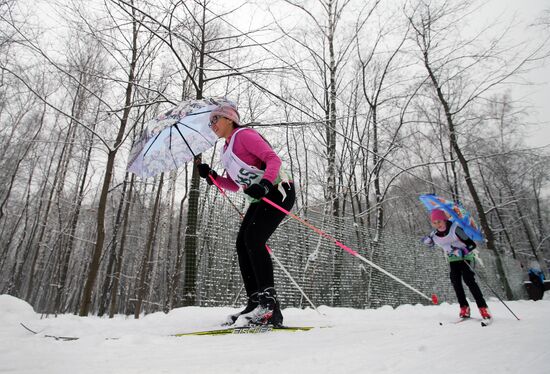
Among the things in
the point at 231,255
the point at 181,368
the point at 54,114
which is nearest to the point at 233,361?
the point at 181,368

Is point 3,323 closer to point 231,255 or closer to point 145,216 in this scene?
point 231,255

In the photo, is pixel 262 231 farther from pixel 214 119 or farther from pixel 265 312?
pixel 214 119

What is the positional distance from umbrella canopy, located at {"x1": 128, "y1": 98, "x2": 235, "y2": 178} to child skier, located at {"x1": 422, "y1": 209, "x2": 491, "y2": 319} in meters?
3.44

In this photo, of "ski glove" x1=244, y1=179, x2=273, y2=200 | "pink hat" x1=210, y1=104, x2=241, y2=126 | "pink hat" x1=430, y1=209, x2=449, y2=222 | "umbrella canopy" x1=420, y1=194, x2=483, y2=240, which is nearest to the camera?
"ski glove" x1=244, y1=179, x2=273, y2=200

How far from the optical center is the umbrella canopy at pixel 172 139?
3205 millimetres

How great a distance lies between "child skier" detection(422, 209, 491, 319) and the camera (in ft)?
13.7

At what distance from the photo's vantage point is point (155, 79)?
6.91m

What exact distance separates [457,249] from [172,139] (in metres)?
4.11

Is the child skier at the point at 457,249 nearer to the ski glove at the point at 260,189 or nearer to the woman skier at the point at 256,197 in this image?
the woman skier at the point at 256,197

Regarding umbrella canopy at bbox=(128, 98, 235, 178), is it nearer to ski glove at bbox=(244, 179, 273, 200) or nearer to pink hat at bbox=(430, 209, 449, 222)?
ski glove at bbox=(244, 179, 273, 200)

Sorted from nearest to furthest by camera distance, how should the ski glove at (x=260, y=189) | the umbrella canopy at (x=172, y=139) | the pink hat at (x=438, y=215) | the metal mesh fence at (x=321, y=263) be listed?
1. the ski glove at (x=260, y=189)
2. the umbrella canopy at (x=172, y=139)
3. the pink hat at (x=438, y=215)
4. the metal mesh fence at (x=321, y=263)

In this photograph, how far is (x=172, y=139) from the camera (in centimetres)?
326

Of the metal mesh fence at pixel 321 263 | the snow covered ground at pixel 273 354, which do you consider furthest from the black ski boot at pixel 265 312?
the metal mesh fence at pixel 321 263

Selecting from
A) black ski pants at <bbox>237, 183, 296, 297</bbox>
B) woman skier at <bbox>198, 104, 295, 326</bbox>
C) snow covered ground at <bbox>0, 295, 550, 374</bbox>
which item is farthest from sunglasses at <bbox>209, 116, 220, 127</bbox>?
snow covered ground at <bbox>0, 295, 550, 374</bbox>
